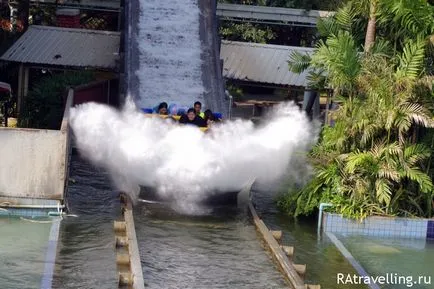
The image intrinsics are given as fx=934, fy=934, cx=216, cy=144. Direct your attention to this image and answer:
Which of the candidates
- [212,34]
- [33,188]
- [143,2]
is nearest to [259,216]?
[33,188]

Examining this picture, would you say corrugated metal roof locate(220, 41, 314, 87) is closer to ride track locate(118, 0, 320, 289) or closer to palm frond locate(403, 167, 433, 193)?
ride track locate(118, 0, 320, 289)

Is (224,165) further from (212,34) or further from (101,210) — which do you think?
(212,34)

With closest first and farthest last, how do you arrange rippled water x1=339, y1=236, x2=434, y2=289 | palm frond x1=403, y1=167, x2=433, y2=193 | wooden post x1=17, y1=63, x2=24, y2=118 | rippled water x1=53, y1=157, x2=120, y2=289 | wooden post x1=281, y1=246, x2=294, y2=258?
rippled water x1=53, y1=157, x2=120, y2=289 → rippled water x1=339, y1=236, x2=434, y2=289 → wooden post x1=281, y1=246, x2=294, y2=258 → palm frond x1=403, y1=167, x2=433, y2=193 → wooden post x1=17, y1=63, x2=24, y2=118

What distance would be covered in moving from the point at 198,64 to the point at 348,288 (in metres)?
12.6

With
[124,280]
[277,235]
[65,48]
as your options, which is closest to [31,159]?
[277,235]

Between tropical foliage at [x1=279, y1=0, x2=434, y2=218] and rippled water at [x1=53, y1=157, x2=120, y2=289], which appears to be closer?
rippled water at [x1=53, y1=157, x2=120, y2=289]

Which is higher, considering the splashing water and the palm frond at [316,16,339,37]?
the palm frond at [316,16,339,37]

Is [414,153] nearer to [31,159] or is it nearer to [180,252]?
[180,252]

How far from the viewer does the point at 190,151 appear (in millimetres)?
15898

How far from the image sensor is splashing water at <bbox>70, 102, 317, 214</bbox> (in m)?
15.9

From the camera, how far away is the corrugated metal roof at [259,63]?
23.6 m

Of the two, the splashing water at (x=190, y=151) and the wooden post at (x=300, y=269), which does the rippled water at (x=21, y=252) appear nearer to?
the splashing water at (x=190, y=151)

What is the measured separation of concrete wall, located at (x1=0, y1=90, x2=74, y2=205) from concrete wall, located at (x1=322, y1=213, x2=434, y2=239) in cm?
446

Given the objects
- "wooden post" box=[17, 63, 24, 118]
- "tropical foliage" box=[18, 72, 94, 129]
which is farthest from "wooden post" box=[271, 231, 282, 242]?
"wooden post" box=[17, 63, 24, 118]
